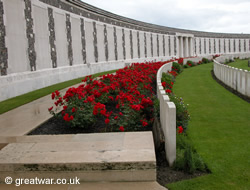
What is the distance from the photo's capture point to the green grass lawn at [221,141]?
12.2ft

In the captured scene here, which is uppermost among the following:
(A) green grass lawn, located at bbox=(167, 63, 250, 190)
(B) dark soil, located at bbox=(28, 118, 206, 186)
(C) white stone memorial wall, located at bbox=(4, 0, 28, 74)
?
(C) white stone memorial wall, located at bbox=(4, 0, 28, 74)

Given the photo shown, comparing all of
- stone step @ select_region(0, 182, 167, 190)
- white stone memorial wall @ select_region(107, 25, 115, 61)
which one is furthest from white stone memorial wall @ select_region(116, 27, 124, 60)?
stone step @ select_region(0, 182, 167, 190)

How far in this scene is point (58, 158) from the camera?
12.2 feet

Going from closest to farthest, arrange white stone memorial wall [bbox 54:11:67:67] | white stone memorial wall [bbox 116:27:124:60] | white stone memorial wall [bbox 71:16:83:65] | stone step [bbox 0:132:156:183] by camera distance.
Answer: stone step [bbox 0:132:156:183], white stone memorial wall [bbox 54:11:67:67], white stone memorial wall [bbox 71:16:83:65], white stone memorial wall [bbox 116:27:124:60]

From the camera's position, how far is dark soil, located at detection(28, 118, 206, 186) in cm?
384

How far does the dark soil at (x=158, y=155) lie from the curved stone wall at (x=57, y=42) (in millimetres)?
4993

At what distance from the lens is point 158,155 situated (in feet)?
15.1

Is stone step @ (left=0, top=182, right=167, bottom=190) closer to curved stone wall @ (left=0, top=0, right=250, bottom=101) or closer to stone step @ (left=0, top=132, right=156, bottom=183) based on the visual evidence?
stone step @ (left=0, top=132, right=156, bottom=183)

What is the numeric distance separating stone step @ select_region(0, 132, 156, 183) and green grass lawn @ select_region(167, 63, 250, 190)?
549 millimetres

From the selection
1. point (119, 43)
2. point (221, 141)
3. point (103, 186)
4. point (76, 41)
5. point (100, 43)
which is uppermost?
point (119, 43)

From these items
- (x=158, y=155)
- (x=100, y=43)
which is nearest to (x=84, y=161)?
(x=158, y=155)

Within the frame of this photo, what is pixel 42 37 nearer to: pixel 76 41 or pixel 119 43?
pixel 76 41

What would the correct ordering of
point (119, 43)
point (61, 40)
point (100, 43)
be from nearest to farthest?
point (61, 40) < point (100, 43) < point (119, 43)

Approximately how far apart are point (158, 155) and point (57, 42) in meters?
12.6
